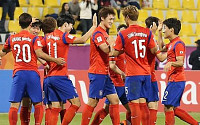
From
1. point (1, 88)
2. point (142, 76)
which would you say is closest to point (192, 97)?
point (1, 88)

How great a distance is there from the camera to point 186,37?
21734 millimetres

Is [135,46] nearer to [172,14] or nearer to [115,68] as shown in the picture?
[115,68]

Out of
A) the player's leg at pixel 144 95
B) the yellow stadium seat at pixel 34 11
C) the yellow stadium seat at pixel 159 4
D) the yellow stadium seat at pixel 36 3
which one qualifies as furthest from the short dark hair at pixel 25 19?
the yellow stadium seat at pixel 159 4

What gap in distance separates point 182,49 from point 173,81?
68cm

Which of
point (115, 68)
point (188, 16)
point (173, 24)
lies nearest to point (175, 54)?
point (173, 24)

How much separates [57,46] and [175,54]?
2147 millimetres

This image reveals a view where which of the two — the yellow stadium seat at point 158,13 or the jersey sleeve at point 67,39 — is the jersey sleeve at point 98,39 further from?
the yellow stadium seat at point 158,13

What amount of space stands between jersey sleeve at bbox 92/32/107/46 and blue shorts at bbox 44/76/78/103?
0.85 m

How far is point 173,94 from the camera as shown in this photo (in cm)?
1128

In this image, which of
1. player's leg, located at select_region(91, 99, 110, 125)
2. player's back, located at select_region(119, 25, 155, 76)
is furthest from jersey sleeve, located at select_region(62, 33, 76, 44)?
player's leg, located at select_region(91, 99, 110, 125)

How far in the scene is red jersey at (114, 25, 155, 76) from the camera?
10.4m

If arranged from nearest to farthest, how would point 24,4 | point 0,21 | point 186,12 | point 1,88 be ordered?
point 1,88
point 0,21
point 24,4
point 186,12

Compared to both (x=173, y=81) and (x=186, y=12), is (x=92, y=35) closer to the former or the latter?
(x=173, y=81)

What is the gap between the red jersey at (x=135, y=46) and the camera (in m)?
10.4
